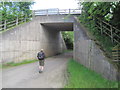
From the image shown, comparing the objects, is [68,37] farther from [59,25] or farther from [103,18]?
[103,18]

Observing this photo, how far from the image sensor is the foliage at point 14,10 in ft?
42.9

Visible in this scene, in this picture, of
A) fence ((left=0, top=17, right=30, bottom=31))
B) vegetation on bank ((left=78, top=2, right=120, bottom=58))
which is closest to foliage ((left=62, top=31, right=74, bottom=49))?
fence ((left=0, top=17, right=30, bottom=31))

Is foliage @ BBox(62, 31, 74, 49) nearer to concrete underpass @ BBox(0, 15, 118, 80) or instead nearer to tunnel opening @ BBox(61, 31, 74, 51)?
tunnel opening @ BBox(61, 31, 74, 51)

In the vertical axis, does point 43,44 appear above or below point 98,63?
above

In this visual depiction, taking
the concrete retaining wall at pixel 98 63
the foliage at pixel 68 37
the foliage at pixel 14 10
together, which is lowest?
the concrete retaining wall at pixel 98 63

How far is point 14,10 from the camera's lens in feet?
46.4

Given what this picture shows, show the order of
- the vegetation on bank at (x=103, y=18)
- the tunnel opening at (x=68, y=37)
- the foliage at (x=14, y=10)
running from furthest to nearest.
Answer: the tunnel opening at (x=68, y=37) < the foliage at (x=14, y=10) < the vegetation on bank at (x=103, y=18)

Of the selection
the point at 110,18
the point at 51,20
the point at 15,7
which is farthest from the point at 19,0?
the point at 110,18

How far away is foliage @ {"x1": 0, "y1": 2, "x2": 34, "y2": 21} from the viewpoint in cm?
1307

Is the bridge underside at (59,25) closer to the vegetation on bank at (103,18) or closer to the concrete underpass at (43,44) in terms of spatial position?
the concrete underpass at (43,44)

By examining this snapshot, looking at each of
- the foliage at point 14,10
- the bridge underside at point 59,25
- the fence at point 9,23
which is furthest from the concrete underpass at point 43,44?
the foliage at point 14,10

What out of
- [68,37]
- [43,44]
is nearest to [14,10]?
[43,44]

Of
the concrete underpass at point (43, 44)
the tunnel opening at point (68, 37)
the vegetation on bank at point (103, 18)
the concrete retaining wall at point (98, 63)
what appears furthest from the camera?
the tunnel opening at point (68, 37)

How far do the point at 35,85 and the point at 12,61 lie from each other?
606cm
